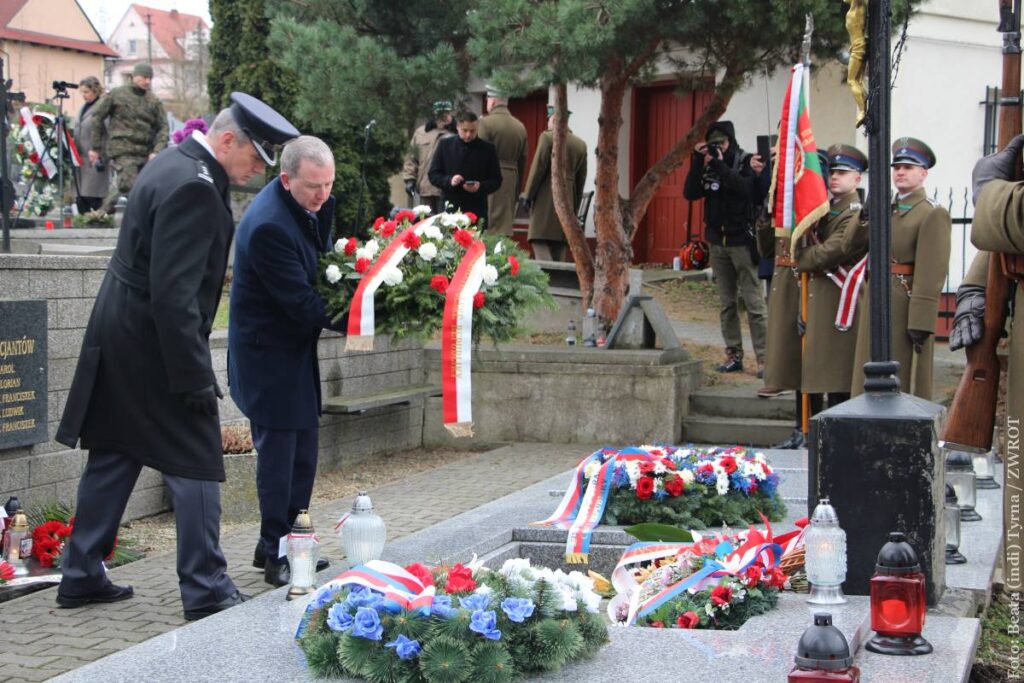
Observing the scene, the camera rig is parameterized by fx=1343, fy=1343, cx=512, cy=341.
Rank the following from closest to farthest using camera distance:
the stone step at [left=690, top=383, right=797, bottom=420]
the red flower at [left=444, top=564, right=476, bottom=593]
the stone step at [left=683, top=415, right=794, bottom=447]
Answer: the red flower at [left=444, top=564, right=476, bottom=593]
the stone step at [left=683, top=415, right=794, bottom=447]
the stone step at [left=690, top=383, right=797, bottom=420]

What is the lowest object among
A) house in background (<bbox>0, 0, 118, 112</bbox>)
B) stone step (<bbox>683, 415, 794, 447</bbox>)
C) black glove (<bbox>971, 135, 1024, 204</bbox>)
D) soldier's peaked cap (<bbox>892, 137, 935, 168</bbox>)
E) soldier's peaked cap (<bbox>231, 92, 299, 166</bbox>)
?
stone step (<bbox>683, 415, 794, 447</bbox>)

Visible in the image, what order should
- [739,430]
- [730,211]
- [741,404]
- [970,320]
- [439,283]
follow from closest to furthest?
1. [970,320]
2. [439,283]
3. [739,430]
4. [741,404]
5. [730,211]

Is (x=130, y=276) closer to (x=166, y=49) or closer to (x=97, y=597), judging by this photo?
(x=97, y=597)

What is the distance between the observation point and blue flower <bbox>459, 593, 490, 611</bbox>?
4223 mm

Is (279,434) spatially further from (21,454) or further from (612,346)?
(612,346)

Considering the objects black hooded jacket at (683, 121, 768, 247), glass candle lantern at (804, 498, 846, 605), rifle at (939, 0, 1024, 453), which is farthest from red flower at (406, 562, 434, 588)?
black hooded jacket at (683, 121, 768, 247)

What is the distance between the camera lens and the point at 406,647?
406 cm

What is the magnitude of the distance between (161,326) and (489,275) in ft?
5.20

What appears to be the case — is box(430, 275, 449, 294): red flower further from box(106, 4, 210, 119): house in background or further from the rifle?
box(106, 4, 210, 119): house in background

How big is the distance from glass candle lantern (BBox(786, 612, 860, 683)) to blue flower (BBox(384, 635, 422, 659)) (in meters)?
1.11

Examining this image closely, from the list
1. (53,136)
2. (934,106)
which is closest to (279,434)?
(934,106)

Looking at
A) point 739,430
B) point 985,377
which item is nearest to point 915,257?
point 739,430

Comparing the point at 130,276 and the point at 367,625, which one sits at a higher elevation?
the point at 130,276

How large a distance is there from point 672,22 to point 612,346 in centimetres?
279
